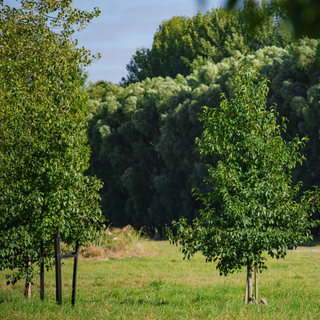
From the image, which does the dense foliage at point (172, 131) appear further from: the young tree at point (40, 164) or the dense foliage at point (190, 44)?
the young tree at point (40, 164)

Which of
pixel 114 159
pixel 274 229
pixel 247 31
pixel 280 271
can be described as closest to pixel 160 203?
pixel 114 159

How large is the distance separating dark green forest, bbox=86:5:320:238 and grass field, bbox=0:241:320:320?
1038cm

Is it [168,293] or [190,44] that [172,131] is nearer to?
[190,44]

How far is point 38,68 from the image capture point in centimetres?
857

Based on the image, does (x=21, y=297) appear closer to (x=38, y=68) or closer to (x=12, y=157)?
(x=12, y=157)

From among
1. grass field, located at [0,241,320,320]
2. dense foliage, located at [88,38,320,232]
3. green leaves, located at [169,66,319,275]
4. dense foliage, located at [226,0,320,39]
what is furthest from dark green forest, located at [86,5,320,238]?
dense foliage, located at [226,0,320,39]

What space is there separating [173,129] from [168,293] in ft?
64.5

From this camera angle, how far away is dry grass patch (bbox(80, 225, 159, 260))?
52.0 feet

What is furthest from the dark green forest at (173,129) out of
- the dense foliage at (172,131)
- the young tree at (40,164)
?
the young tree at (40,164)

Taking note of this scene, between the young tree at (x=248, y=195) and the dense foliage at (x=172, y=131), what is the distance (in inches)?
548

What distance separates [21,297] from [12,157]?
2.81 m

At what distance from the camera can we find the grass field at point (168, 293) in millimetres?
6449

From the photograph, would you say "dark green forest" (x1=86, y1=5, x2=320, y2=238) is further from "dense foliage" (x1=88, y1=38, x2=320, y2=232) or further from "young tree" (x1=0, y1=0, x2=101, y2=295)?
"young tree" (x1=0, y1=0, x2=101, y2=295)

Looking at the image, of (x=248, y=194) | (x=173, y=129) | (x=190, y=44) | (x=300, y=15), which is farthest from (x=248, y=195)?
(x=190, y=44)
